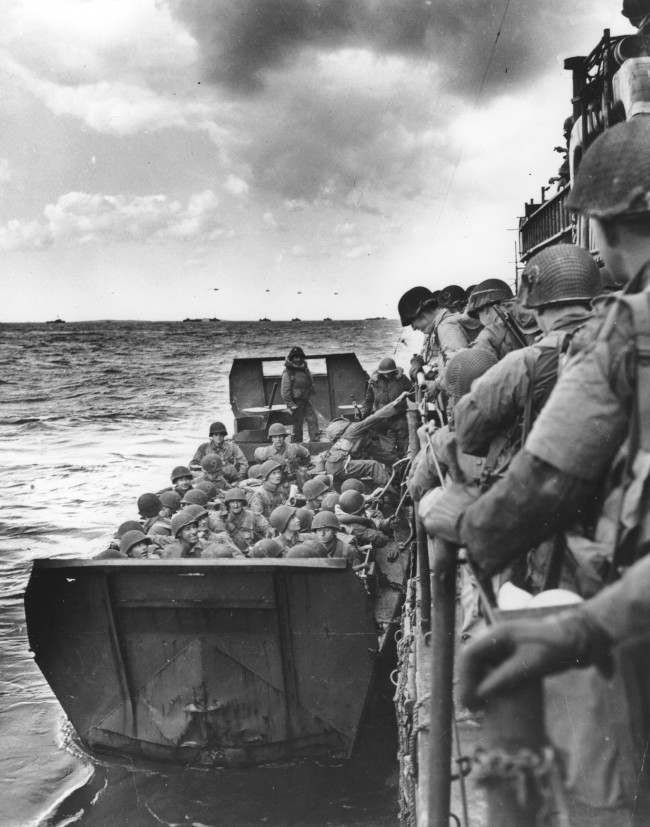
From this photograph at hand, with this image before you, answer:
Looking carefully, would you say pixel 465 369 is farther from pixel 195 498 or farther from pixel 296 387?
pixel 296 387

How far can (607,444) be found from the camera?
1.77m

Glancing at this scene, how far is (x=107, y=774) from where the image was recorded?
7.87 meters

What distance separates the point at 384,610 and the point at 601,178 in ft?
22.0

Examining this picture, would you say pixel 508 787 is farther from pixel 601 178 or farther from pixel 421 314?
pixel 421 314

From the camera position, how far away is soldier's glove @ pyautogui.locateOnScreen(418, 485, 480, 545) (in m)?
1.94

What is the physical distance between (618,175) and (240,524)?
28.3ft

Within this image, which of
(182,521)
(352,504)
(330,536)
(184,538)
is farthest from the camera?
(352,504)

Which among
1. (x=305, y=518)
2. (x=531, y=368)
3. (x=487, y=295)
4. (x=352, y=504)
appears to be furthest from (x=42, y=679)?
(x=531, y=368)

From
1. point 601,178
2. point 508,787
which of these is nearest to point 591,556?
point 508,787

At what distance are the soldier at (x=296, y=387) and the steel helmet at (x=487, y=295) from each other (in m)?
8.86

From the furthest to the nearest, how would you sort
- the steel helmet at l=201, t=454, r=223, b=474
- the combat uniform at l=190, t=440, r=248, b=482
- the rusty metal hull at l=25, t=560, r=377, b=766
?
1. the combat uniform at l=190, t=440, r=248, b=482
2. the steel helmet at l=201, t=454, r=223, b=474
3. the rusty metal hull at l=25, t=560, r=377, b=766

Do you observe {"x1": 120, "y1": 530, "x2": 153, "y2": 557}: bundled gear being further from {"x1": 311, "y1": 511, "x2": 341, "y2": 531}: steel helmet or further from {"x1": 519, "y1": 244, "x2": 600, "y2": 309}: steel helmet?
{"x1": 519, "y1": 244, "x2": 600, "y2": 309}: steel helmet

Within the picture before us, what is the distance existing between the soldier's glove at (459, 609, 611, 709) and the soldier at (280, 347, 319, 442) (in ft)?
46.0

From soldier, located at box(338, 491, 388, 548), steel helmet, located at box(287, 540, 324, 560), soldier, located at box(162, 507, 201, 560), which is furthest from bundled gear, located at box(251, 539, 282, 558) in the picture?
soldier, located at box(338, 491, 388, 548)
